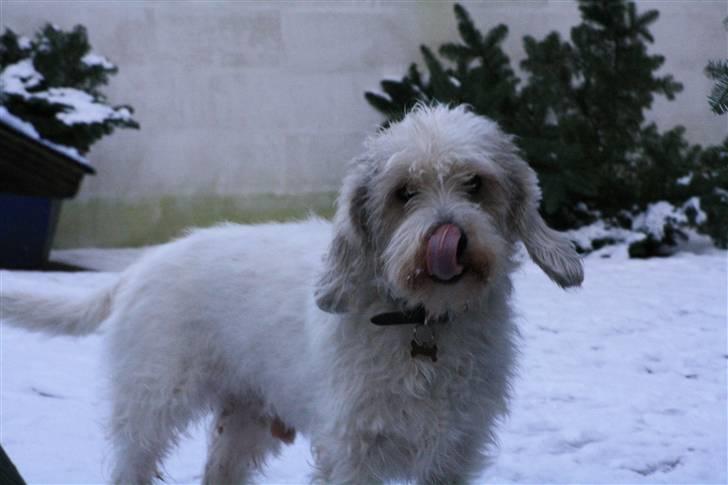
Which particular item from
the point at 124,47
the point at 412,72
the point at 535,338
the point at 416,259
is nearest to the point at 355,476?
the point at 416,259

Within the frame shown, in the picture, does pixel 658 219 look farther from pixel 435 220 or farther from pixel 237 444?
pixel 435 220

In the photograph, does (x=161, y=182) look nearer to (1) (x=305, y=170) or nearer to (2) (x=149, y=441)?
(1) (x=305, y=170)

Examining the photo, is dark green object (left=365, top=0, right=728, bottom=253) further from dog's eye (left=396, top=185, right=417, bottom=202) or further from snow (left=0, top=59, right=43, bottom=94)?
dog's eye (left=396, top=185, right=417, bottom=202)

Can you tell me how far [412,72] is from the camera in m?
9.50

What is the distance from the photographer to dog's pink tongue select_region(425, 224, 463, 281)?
9.07 ft

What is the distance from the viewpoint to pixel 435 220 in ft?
9.18

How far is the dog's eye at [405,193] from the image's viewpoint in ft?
9.62

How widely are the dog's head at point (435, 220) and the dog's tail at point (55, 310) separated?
1.23 metres

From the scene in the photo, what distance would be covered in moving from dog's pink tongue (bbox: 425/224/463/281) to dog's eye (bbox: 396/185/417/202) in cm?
19

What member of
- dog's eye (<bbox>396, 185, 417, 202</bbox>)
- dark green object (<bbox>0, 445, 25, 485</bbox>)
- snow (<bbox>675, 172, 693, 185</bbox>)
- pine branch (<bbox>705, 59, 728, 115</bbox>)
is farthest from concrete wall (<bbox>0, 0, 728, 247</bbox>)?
dark green object (<bbox>0, 445, 25, 485</bbox>)

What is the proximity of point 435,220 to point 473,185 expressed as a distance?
22 cm

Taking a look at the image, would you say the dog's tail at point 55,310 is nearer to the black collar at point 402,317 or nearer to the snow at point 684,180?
the black collar at point 402,317

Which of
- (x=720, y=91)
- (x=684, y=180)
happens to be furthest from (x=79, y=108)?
(x=720, y=91)

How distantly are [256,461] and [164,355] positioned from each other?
2.18ft
